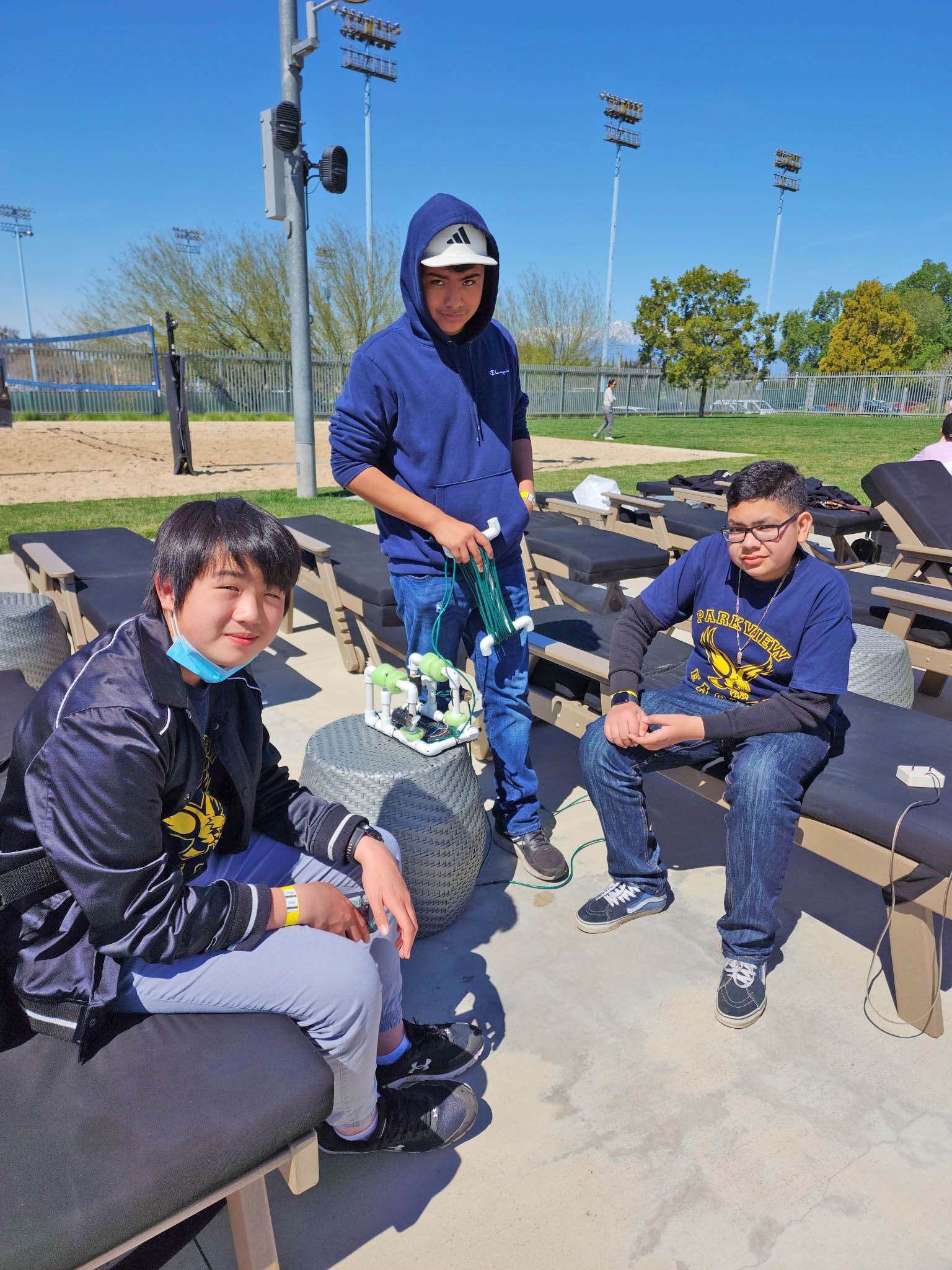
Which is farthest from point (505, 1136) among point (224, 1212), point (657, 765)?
point (657, 765)

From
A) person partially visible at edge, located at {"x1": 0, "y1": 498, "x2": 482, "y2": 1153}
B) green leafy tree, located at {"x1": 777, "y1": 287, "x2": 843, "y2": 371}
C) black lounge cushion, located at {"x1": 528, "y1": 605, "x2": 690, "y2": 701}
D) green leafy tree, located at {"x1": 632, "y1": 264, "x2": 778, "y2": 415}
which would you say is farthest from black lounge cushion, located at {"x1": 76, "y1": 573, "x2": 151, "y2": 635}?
green leafy tree, located at {"x1": 777, "y1": 287, "x2": 843, "y2": 371}

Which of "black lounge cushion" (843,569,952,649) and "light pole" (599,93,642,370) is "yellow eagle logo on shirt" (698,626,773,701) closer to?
"black lounge cushion" (843,569,952,649)

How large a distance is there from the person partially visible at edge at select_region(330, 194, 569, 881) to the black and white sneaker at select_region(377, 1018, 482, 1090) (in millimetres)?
855

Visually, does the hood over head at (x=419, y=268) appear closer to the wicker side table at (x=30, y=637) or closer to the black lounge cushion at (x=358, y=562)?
the black lounge cushion at (x=358, y=562)

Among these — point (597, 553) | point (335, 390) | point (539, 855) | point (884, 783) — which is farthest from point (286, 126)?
point (335, 390)

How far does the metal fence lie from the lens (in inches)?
964

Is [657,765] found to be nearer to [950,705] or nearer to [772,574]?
[772,574]

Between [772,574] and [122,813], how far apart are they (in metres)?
1.98

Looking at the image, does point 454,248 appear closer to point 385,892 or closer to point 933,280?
point 385,892

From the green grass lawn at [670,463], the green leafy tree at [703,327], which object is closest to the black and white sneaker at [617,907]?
the green grass lawn at [670,463]

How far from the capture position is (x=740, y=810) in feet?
7.53

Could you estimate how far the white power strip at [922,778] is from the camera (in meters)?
2.23

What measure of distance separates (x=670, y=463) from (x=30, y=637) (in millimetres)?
12917

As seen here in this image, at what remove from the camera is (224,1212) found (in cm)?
167
